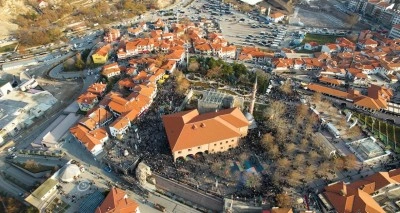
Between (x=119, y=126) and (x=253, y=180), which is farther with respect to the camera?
(x=119, y=126)

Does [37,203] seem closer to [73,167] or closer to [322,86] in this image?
[73,167]

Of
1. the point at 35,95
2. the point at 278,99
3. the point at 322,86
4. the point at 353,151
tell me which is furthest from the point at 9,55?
the point at 353,151

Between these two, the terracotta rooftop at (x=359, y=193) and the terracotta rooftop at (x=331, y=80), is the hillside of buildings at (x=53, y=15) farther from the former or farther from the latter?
the terracotta rooftop at (x=359, y=193)

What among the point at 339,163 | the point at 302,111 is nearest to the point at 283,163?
the point at 339,163

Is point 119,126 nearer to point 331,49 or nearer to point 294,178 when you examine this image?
point 294,178

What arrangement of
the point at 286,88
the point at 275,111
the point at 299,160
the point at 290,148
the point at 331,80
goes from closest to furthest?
the point at 299,160 < the point at 290,148 < the point at 275,111 < the point at 286,88 < the point at 331,80

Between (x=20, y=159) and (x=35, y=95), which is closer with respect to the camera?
(x=20, y=159)
